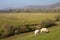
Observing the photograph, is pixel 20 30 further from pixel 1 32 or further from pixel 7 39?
pixel 7 39

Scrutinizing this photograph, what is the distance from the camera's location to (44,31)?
26109mm

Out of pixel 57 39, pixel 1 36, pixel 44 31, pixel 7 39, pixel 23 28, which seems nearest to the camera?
pixel 57 39

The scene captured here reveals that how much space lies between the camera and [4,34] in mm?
34844

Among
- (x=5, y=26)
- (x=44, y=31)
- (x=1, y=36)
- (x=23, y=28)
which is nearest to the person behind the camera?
(x=44, y=31)

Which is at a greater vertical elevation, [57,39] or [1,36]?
[57,39]

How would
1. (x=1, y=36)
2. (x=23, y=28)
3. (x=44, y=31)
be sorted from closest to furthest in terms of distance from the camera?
1. (x=44, y=31)
2. (x=1, y=36)
3. (x=23, y=28)

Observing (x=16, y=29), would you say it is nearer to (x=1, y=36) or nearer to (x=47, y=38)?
(x=1, y=36)

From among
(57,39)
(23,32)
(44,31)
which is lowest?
(23,32)

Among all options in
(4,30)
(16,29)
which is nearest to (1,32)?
(4,30)

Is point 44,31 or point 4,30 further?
point 4,30

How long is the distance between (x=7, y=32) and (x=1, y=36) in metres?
1.95

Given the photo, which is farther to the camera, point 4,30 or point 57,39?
point 4,30

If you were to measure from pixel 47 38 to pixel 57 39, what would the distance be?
4.27ft

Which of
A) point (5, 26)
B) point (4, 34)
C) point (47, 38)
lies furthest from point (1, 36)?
point (47, 38)
